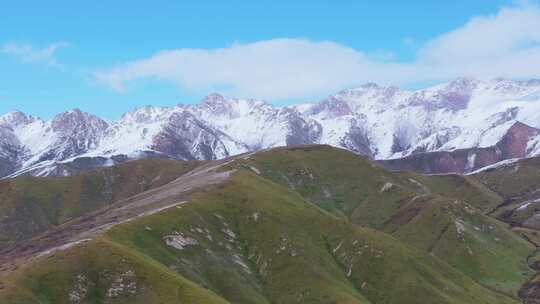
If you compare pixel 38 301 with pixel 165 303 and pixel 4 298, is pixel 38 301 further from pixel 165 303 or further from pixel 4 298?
pixel 165 303

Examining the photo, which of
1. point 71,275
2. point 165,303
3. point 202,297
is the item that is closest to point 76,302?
point 71,275

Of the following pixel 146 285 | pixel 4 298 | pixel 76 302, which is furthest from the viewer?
pixel 146 285

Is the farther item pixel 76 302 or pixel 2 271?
pixel 2 271

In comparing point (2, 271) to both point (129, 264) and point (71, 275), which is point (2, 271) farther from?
point (129, 264)

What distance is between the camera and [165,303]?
18588 cm

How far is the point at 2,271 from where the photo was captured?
195625mm

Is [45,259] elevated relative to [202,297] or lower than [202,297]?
elevated

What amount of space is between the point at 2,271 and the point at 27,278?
60.3 feet

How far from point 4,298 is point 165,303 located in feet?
136

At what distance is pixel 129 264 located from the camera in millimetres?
198875

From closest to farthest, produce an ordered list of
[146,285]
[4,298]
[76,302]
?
[4,298] → [76,302] → [146,285]

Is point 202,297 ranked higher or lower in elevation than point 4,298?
lower

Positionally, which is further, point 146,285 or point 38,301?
point 146,285

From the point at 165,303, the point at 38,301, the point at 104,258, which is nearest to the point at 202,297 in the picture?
the point at 165,303
